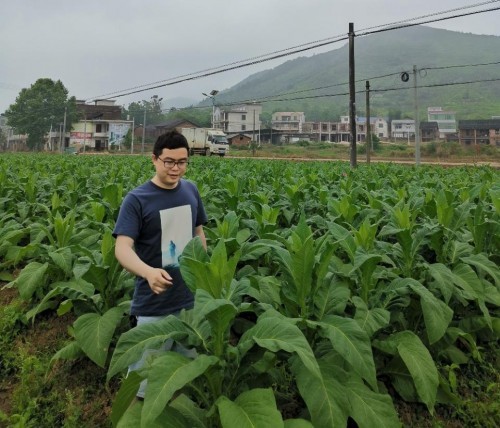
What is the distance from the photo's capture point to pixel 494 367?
11.1ft

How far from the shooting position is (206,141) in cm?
4484

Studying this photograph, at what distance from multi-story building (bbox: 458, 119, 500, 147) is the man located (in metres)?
72.3

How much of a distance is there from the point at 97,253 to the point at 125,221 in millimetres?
1331

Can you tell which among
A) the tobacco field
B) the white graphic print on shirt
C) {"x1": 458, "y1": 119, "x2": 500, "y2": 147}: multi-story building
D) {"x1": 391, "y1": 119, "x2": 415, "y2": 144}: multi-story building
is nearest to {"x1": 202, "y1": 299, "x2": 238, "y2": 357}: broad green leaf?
the tobacco field

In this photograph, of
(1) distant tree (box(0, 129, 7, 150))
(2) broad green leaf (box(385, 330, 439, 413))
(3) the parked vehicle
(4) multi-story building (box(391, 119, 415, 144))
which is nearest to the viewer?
(2) broad green leaf (box(385, 330, 439, 413))

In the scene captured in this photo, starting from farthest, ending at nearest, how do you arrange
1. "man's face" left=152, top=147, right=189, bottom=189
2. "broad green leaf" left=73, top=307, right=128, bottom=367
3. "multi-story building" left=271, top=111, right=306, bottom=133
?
1. "multi-story building" left=271, top=111, right=306, bottom=133
2. "broad green leaf" left=73, top=307, right=128, bottom=367
3. "man's face" left=152, top=147, right=189, bottom=189

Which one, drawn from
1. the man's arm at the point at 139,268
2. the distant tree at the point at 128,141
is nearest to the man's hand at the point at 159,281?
the man's arm at the point at 139,268

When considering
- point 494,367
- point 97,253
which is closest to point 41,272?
point 97,253

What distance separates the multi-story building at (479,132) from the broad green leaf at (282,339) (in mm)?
72704

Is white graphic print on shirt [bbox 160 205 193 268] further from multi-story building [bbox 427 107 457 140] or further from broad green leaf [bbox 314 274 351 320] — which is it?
multi-story building [bbox 427 107 457 140]

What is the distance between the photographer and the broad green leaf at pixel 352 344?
2.30 metres

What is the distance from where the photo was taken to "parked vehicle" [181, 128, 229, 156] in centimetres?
4462

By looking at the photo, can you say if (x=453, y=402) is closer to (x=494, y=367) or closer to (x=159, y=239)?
(x=494, y=367)

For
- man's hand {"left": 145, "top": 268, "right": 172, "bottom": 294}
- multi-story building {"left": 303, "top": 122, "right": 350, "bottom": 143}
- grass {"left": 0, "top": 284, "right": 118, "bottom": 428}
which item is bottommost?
grass {"left": 0, "top": 284, "right": 118, "bottom": 428}
